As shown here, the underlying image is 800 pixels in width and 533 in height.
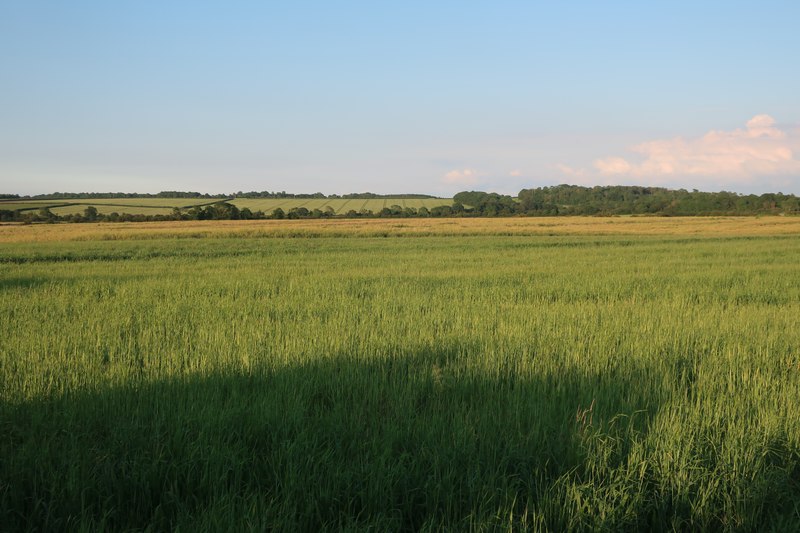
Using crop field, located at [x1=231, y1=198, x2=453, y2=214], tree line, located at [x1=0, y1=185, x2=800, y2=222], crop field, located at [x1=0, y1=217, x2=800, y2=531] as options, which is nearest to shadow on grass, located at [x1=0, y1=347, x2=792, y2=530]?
crop field, located at [x1=0, y1=217, x2=800, y2=531]

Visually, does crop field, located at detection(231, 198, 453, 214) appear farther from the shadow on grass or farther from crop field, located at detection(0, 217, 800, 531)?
the shadow on grass

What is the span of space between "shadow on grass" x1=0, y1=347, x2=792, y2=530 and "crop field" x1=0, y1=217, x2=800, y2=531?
2 centimetres

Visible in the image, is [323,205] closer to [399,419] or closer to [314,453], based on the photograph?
[399,419]

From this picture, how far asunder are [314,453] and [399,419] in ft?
2.60

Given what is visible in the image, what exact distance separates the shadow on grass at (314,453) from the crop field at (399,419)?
0.02m

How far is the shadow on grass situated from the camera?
2.70 meters

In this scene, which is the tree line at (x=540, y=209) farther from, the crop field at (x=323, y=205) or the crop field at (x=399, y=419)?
the crop field at (x=399, y=419)

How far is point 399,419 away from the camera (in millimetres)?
3797

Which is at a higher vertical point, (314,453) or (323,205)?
(323,205)

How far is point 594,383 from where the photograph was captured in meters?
4.74

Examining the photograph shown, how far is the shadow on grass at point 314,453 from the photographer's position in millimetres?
2701

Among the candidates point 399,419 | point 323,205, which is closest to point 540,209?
point 323,205

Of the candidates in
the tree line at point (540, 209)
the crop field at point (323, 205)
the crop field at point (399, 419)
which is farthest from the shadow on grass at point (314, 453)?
the crop field at point (323, 205)

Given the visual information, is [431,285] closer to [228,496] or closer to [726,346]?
[726,346]
